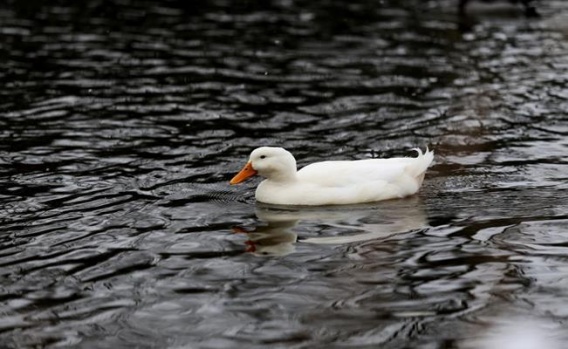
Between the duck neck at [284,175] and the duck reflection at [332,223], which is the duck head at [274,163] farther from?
the duck reflection at [332,223]

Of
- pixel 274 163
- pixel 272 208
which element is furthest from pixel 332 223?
pixel 274 163

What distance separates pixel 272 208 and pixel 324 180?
2.00ft

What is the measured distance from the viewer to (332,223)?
1016cm

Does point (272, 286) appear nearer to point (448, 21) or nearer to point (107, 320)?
point (107, 320)

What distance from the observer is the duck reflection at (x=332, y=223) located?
961cm

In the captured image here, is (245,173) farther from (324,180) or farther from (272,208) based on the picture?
(324,180)

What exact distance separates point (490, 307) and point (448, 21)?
59.3 feet

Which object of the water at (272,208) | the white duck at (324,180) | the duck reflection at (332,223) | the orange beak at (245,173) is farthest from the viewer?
the orange beak at (245,173)

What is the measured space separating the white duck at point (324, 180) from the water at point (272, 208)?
169 mm

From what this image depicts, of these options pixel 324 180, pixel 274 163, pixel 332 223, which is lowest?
pixel 332 223

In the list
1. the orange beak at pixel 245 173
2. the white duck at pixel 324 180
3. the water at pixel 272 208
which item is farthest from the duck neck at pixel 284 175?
the water at pixel 272 208

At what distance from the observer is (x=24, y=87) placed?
55.8ft

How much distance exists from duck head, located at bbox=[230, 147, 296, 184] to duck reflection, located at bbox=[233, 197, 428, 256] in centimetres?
34

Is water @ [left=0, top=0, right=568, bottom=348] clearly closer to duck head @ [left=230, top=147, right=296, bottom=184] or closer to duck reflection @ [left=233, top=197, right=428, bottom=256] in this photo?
duck reflection @ [left=233, top=197, right=428, bottom=256]
